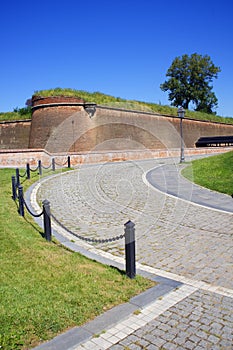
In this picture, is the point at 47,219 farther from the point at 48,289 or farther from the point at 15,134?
the point at 15,134

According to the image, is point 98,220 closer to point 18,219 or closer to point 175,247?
point 18,219

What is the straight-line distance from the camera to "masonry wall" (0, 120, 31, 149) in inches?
1233

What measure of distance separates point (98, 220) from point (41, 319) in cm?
439

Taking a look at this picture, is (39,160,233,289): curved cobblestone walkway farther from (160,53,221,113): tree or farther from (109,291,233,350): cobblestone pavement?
Answer: (160,53,221,113): tree

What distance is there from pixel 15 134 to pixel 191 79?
35.1 meters

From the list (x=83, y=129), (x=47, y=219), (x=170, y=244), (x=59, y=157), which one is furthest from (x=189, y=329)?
(x=83, y=129)

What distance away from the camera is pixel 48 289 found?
3.85m

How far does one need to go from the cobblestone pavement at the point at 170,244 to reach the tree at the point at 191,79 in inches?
1847

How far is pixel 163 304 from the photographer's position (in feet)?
11.8

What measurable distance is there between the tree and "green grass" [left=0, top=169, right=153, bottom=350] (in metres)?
54.0

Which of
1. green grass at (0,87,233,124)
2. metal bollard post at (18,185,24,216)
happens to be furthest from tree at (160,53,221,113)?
metal bollard post at (18,185,24,216)

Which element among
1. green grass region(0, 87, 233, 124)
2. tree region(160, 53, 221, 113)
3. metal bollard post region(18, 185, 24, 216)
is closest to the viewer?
metal bollard post region(18, 185, 24, 216)

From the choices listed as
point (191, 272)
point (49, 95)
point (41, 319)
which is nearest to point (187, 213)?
point (191, 272)

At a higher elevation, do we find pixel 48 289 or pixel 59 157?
pixel 59 157
